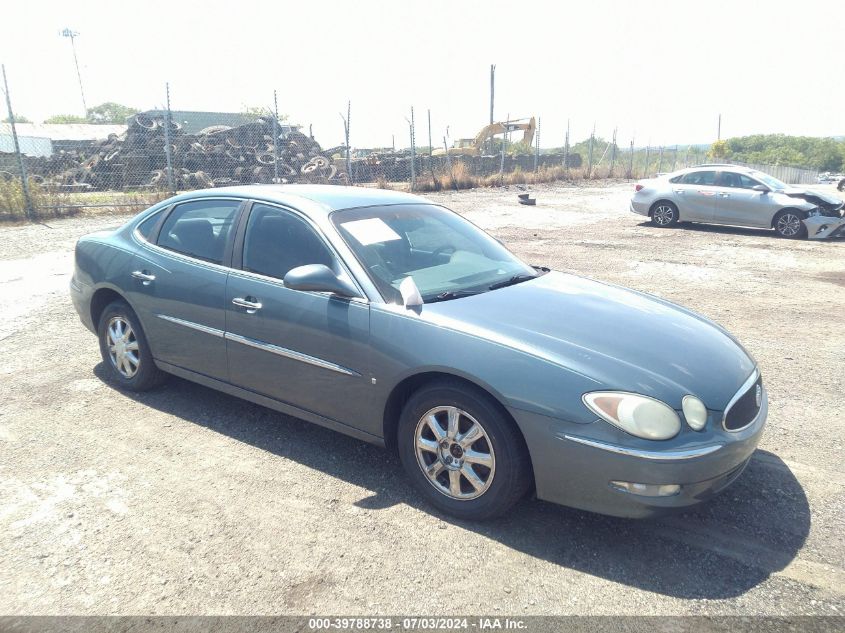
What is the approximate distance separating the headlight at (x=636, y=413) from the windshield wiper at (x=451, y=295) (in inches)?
40.0

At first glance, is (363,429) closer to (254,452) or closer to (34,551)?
(254,452)

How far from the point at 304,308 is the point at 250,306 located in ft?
1.41

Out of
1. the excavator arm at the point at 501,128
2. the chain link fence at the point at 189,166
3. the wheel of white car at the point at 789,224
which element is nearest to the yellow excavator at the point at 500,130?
the excavator arm at the point at 501,128

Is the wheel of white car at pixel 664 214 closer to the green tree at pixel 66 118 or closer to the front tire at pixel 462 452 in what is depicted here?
the front tire at pixel 462 452

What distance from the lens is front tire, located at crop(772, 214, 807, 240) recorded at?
13.7m

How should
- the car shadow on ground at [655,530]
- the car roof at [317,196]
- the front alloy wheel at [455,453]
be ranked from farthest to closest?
1. the car roof at [317,196]
2. the front alloy wheel at [455,453]
3. the car shadow on ground at [655,530]

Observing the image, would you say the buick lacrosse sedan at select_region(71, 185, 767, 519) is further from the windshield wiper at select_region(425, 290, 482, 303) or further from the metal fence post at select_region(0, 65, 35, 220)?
the metal fence post at select_region(0, 65, 35, 220)

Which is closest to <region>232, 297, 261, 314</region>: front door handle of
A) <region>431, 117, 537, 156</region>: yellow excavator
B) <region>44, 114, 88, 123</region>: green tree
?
<region>431, 117, 537, 156</region>: yellow excavator

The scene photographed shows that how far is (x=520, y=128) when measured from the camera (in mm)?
36375

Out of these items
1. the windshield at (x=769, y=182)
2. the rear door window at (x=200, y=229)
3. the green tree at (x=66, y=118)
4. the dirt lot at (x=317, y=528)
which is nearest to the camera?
the dirt lot at (x=317, y=528)

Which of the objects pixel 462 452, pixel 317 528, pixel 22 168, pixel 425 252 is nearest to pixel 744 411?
pixel 462 452

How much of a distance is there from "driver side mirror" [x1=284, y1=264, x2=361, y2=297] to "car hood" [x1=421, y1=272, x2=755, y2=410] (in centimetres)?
47

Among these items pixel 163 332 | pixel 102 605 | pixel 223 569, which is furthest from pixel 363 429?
pixel 163 332

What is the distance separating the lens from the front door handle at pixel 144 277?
4508mm
